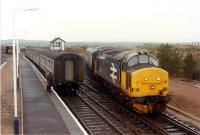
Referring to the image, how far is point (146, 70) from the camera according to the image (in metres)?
18.8

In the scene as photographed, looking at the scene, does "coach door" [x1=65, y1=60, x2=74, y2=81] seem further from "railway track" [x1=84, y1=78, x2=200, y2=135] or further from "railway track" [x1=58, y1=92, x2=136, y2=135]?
"railway track" [x1=84, y1=78, x2=200, y2=135]

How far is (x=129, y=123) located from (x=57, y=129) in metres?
3.62

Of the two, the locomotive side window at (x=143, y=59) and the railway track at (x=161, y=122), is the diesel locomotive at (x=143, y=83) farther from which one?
the railway track at (x=161, y=122)

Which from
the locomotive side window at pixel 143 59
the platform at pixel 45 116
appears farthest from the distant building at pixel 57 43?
the locomotive side window at pixel 143 59

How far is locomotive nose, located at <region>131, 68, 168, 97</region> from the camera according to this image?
18.7 meters

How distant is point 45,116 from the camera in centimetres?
1919

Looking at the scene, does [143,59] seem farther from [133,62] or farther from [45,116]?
[45,116]

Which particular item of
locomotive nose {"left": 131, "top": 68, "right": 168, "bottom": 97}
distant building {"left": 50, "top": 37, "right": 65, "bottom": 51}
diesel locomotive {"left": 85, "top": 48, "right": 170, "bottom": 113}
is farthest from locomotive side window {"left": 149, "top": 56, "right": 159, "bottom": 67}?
distant building {"left": 50, "top": 37, "right": 65, "bottom": 51}

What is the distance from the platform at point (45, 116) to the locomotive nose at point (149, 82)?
3580 millimetres

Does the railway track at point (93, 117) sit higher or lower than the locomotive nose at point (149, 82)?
lower

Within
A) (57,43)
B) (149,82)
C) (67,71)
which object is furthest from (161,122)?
(57,43)

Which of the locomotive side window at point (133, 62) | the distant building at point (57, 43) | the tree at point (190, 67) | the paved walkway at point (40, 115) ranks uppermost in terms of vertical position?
the distant building at point (57, 43)

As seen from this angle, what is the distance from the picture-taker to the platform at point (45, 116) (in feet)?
53.4

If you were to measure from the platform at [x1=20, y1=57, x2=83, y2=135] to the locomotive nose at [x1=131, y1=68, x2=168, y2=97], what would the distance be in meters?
3.58
